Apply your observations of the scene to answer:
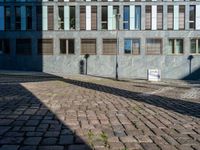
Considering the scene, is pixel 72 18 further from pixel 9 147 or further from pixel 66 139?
pixel 9 147

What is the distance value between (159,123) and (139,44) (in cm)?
4005

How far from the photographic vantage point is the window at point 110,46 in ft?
155

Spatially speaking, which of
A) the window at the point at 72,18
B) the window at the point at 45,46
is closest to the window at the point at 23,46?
the window at the point at 45,46

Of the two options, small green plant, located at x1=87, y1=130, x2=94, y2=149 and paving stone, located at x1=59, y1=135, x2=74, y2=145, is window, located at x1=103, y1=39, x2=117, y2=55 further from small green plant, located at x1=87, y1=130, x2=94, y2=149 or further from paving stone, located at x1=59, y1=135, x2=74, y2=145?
paving stone, located at x1=59, y1=135, x2=74, y2=145

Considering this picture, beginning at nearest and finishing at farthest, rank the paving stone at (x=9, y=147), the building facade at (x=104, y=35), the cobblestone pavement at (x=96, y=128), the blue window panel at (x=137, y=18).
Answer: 1. the paving stone at (x=9, y=147)
2. the cobblestone pavement at (x=96, y=128)
3. the building facade at (x=104, y=35)
4. the blue window panel at (x=137, y=18)

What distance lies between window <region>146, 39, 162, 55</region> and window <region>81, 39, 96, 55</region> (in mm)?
7121

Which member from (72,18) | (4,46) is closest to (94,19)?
(72,18)

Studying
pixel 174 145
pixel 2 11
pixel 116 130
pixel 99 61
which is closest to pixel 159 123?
pixel 116 130

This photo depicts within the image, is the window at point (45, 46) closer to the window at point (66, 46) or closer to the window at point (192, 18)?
the window at point (66, 46)

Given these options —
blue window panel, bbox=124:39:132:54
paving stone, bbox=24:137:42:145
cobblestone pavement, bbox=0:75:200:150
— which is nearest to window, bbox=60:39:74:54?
blue window panel, bbox=124:39:132:54

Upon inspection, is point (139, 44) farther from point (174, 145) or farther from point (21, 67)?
point (174, 145)

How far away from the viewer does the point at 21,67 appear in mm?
47938

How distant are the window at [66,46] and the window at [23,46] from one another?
4277 mm

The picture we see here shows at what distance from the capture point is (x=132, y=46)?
47312 millimetres
